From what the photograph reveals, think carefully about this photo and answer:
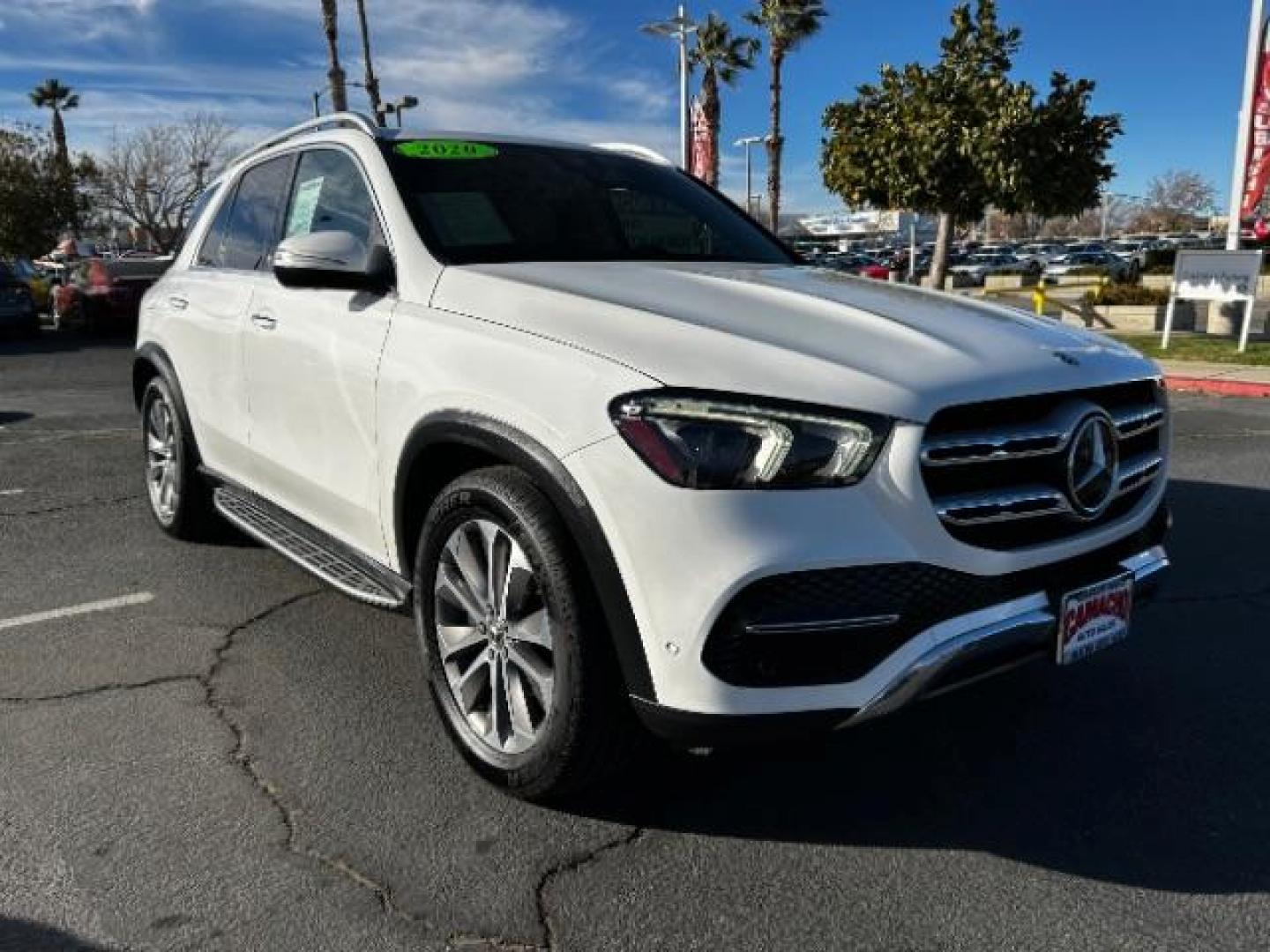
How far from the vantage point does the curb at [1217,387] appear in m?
11.2

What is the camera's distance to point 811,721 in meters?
2.29

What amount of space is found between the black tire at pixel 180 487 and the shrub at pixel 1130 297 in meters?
16.8

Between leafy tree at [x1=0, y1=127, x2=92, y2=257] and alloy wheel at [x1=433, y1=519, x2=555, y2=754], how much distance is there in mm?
34598

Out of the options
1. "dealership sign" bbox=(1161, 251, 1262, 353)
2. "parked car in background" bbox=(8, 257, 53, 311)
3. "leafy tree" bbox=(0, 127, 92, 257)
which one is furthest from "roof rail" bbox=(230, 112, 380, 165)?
"leafy tree" bbox=(0, 127, 92, 257)

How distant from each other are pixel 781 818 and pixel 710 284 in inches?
58.7

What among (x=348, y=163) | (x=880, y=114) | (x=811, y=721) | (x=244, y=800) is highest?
(x=880, y=114)

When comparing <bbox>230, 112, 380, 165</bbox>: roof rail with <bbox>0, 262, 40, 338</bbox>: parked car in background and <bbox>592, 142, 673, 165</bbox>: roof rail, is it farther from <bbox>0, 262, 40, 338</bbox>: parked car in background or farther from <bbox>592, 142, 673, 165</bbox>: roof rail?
<bbox>0, 262, 40, 338</bbox>: parked car in background

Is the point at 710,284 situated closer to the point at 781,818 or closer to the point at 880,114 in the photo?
the point at 781,818

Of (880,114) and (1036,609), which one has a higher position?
(880,114)

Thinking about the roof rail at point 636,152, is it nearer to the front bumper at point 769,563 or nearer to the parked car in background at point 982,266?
the front bumper at point 769,563

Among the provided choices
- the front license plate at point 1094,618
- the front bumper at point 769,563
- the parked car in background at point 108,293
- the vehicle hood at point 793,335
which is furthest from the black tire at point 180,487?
the parked car in background at point 108,293

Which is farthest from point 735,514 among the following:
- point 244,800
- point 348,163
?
point 348,163

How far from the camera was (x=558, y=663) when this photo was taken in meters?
2.50

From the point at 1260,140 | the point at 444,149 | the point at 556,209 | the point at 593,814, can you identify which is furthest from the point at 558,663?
the point at 1260,140
